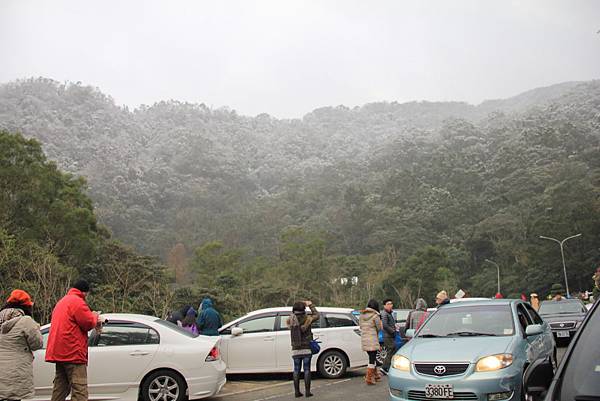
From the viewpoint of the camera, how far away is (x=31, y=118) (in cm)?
10288

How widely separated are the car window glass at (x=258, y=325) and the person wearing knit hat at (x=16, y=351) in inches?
212

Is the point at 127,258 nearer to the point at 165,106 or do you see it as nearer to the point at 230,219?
the point at 230,219

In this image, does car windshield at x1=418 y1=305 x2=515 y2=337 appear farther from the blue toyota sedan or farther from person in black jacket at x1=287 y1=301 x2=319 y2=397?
person in black jacket at x1=287 y1=301 x2=319 y2=397

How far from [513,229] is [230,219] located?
34.2 metres

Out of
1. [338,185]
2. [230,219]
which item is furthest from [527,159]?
[230,219]

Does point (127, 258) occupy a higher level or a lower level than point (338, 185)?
lower

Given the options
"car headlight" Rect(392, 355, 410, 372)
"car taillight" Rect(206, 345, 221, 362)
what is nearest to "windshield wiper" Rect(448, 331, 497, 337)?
"car headlight" Rect(392, 355, 410, 372)

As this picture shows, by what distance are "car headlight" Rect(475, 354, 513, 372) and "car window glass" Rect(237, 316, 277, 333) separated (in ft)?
Result: 19.0

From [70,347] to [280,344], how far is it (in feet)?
17.4

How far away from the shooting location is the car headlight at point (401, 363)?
6938 mm

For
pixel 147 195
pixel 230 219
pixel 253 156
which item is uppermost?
pixel 253 156

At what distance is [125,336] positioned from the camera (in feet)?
28.8

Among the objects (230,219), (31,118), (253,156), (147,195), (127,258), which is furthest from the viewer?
(253,156)

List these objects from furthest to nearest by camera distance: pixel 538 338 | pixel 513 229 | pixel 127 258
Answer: pixel 513 229 → pixel 127 258 → pixel 538 338
